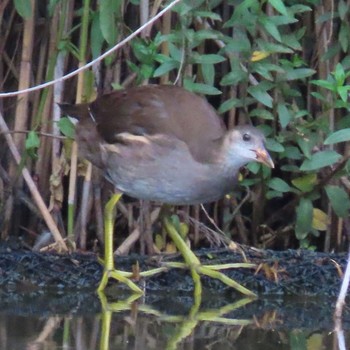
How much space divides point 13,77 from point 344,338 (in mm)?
2187

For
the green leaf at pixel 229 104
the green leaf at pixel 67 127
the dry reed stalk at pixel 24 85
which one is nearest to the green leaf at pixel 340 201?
the green leaf at pixel 229 104

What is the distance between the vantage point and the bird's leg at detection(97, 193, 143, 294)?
195 inches

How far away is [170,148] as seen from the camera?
496 centimetres

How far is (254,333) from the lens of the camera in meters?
4.34

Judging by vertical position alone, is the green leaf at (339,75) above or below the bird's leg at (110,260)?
above

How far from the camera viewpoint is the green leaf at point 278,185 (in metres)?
5.38

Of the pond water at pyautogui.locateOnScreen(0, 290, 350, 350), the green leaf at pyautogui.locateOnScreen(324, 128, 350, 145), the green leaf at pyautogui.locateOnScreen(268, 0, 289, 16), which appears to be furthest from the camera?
the green leaf at pyautogui.locateOnScreen(324, 128, 350, 145)

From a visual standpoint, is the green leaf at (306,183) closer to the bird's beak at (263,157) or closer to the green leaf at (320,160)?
the green leaf at (320,160)

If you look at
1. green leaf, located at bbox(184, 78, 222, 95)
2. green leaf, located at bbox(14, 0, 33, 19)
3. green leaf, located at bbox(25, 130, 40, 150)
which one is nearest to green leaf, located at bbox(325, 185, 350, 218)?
green leaf, located at bbox(184, 78, 222, 95)

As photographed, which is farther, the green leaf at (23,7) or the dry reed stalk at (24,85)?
the dry reed stalk at (24,85)

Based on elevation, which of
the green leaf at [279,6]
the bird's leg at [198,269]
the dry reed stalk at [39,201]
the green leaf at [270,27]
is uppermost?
the green leaf at [279,6]

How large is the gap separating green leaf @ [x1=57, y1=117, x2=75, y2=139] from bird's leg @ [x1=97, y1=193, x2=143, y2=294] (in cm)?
36

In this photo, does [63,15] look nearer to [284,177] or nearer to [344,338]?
[284,177]

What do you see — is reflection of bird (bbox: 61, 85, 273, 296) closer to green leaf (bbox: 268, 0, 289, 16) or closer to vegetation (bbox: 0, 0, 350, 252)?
vegetation (bbox: 0, 0, 350, 252)
